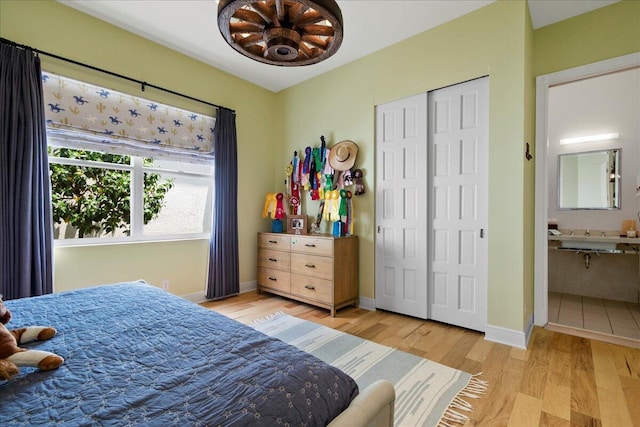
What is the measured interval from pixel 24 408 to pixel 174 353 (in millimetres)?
375

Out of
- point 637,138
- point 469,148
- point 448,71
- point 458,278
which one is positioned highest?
point 448,71

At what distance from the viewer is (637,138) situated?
11.4 feet

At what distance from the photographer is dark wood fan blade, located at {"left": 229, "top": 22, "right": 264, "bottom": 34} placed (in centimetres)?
140

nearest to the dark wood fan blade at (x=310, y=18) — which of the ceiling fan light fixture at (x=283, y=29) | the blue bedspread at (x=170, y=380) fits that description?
the ceiling fan light fixture at (x=283, y=29)

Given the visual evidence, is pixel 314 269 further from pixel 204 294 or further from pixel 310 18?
pixel 310 18

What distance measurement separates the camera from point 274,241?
3.78 metres

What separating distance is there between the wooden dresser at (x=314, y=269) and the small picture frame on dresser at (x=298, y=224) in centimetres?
15

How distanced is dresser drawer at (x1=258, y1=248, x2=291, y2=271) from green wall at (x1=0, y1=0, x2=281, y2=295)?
238mm

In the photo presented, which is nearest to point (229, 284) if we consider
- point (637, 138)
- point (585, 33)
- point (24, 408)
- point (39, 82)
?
point (39, 82)

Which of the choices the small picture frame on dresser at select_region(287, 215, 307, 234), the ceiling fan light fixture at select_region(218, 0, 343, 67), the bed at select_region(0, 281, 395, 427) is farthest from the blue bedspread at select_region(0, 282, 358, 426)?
the small picture frame on dresser at select_region(287, 215, 307, 234)

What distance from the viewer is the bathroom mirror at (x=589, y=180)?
366 cm

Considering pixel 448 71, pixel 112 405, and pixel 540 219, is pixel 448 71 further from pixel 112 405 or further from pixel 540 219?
pixel 112 405

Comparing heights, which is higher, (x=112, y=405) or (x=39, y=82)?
(x=39, y=82)

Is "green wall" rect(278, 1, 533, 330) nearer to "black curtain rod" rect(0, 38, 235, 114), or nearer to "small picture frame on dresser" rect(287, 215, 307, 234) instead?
"small picture frame on dresser" rect(287, 215, 307, 234)
